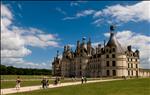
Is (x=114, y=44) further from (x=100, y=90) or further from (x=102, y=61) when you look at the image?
(x=100, y=90)

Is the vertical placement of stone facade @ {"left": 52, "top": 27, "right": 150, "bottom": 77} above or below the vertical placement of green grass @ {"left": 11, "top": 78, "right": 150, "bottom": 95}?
above

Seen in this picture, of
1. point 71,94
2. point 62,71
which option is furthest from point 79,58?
point 71,94

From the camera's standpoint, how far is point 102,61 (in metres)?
89.3

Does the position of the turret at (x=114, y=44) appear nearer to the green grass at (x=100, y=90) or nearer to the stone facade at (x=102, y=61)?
the stone facade at (x=102, y=61)

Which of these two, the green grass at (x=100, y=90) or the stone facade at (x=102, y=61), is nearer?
the green grass at (x=100, y=90)

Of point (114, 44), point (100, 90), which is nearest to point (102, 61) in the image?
point (114, 44)

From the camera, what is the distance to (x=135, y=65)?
3620 inches

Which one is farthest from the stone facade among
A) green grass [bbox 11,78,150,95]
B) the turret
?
green grass [bbox 11,78,150,95]

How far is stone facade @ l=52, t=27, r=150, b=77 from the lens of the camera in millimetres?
86375

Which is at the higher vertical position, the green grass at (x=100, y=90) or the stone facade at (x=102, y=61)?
the stone facade at (x=102, y=61)

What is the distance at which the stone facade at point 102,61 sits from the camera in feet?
283

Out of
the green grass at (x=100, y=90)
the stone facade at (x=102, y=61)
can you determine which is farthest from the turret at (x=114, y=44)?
the green grass at (x=100, y=90)

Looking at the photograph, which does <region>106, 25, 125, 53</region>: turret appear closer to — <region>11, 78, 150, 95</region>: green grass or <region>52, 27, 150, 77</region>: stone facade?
<region>52, 27, 150, 77</region>: stone facade

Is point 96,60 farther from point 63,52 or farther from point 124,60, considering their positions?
point 63,52
